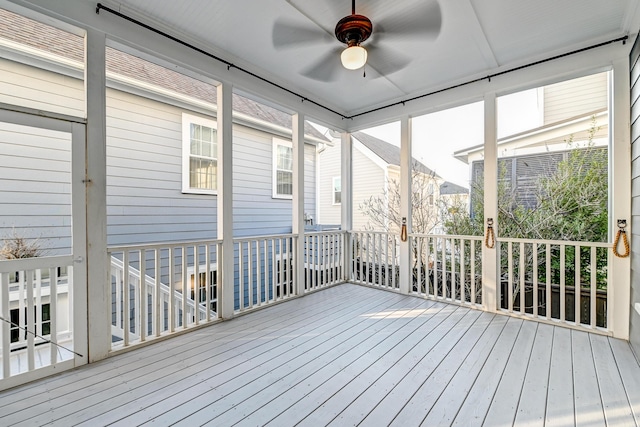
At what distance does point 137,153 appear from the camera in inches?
164

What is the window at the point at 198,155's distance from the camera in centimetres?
464

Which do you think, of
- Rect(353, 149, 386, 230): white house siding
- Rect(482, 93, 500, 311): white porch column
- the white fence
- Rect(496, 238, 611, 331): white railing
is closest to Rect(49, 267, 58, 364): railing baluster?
the white fence

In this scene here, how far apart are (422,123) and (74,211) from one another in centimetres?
487

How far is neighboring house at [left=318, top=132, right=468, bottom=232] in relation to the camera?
5.21 m

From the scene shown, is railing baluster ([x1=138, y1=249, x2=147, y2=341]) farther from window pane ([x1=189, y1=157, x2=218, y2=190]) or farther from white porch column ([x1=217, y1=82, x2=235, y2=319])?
window pane ([x1=189, y1=157, x2=218, y2=190])

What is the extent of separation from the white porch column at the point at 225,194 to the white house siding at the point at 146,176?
1.75m

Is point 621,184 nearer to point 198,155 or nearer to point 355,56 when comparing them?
point 355,56

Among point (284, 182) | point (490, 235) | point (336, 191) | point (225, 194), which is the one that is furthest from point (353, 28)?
point (336, 191)

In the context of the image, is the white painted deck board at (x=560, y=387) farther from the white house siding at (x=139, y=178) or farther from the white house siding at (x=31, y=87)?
the white house siding at (x=31, y=87)

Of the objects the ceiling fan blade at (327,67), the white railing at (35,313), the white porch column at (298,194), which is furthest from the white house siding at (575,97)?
the white railing at (35,313)

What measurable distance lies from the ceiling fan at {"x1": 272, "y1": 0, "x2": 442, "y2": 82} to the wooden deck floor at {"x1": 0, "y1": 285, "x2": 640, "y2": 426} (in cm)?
238

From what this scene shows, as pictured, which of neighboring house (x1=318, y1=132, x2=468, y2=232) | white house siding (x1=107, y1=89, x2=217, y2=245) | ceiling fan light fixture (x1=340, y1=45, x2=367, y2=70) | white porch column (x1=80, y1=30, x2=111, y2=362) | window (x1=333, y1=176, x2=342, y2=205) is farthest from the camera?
window (x1=333, y1=176, x2=342, y2=205)

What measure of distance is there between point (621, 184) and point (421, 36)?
2.33 m

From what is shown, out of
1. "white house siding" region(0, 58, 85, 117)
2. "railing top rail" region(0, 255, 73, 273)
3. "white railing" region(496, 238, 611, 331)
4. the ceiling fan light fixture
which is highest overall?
"white house siding" region(0, 58, 85, 117)
